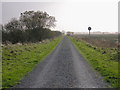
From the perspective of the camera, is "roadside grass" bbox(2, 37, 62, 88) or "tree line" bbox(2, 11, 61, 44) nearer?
"roadside grass" bbox(2, 37, 62, 88)

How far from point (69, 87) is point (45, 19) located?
1295 inches

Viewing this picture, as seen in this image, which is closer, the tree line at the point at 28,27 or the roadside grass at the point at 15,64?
the roadside grass at the point at 15,64

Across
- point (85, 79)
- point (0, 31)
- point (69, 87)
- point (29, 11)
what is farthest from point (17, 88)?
point (29, 11)

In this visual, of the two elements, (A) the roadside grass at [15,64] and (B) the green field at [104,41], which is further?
(B) the green field at [104,41]

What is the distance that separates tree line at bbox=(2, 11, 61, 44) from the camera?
26.3 m

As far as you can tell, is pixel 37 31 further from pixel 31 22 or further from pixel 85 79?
pixel 85 79

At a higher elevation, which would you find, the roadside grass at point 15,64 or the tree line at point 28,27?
the tree line at point 28,27

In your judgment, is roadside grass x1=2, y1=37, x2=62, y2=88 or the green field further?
the green field

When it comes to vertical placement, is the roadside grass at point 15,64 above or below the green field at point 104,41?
below

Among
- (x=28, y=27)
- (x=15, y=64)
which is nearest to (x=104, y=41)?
(x=28, y=27)

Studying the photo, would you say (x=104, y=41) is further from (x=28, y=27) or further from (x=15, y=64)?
(x=15, y=64)

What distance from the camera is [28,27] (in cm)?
3253

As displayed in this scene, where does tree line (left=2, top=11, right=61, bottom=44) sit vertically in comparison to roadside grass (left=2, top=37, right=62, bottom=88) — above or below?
above

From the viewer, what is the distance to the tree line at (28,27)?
86.2 ft
